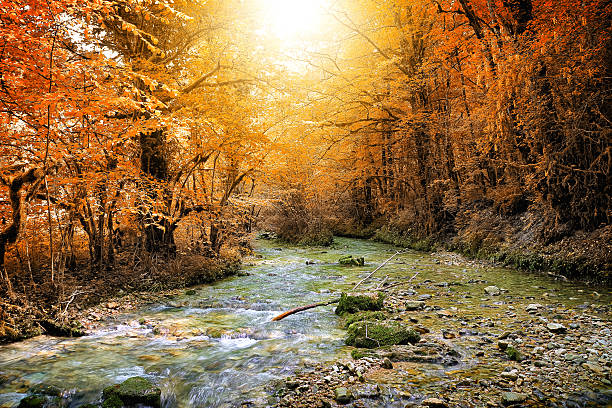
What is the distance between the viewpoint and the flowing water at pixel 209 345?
14.5 feet

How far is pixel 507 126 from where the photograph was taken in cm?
766

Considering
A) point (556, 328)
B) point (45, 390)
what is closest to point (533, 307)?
point (556, 328)

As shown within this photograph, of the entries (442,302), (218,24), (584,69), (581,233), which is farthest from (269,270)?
(584,69)

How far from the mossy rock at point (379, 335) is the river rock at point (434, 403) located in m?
1.50

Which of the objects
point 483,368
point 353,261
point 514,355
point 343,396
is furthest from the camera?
point 353,261

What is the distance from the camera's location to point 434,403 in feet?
10.7

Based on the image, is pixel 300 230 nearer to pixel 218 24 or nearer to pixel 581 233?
pixel 218 24

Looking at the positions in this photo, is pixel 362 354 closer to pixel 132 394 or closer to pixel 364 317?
pixel 364 317

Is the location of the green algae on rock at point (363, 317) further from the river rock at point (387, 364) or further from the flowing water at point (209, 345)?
the river rock at point (387, 364)

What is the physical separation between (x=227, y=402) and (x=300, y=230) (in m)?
19.1

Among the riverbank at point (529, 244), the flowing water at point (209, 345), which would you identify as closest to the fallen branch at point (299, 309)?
the flowing water at point (209, 345)

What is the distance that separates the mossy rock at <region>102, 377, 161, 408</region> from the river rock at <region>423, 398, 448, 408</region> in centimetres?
323

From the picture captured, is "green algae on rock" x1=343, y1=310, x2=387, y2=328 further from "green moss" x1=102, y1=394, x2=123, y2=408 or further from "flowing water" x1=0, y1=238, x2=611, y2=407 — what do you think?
"green moss" x1=102, y1=394, x2=123, y2=408

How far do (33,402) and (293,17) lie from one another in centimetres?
1150
